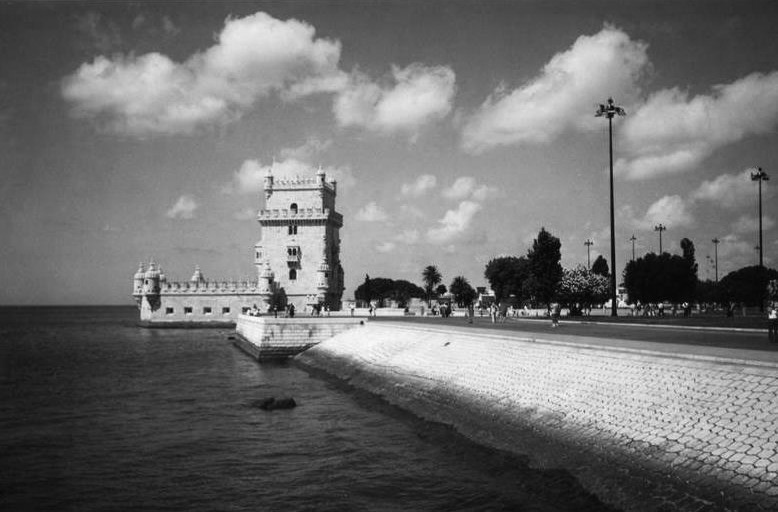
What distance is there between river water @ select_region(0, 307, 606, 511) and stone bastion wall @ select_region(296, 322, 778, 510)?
0.90 metres

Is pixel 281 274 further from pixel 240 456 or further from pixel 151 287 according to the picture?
pixel 240 456

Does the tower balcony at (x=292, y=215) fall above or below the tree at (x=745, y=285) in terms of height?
above

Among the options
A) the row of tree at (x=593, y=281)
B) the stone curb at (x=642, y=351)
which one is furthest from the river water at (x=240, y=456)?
the row of tree at (x=593, y=281)

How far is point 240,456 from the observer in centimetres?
1948

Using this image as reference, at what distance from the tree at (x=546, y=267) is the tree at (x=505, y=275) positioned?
4082cm

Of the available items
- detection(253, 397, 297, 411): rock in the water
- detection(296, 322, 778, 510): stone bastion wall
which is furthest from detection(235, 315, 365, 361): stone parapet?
detection(296, 322, 778, 510): stone bastion wall

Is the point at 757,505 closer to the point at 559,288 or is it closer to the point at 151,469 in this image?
the point at 151,469

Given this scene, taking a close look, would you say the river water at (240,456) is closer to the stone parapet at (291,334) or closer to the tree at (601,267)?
the stone parapet at (291,334)

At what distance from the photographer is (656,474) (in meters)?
13.2

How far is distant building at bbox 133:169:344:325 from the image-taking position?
8338 cm

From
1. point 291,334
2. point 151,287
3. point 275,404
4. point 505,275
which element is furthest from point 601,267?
point 275,404

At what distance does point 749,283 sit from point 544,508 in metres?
98.9

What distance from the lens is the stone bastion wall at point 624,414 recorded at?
12203 millimetres

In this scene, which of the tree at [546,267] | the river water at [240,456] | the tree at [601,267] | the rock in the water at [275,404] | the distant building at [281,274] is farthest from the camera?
the tree at [601,267]
